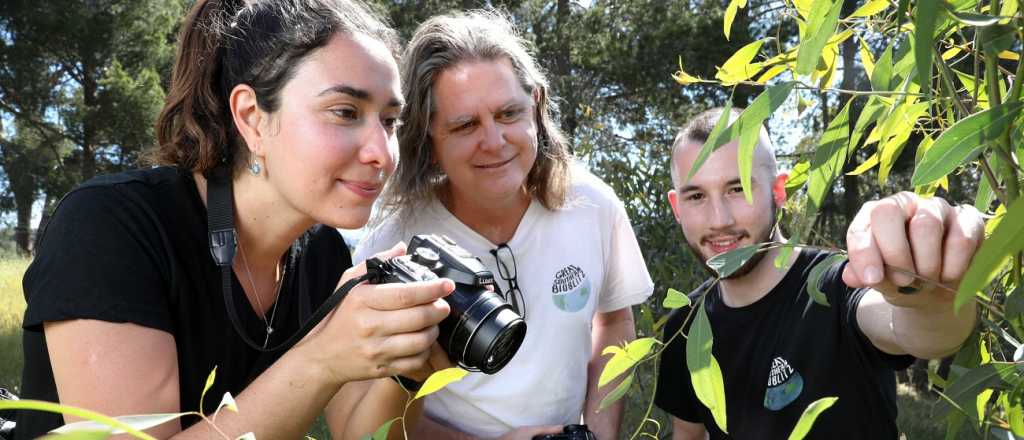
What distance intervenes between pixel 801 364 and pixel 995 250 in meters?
1.37

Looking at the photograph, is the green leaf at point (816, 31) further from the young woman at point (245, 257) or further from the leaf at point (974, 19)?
the young woman at point (245, 257)

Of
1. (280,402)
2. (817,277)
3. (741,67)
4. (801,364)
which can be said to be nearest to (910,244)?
(817,277)

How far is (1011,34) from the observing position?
0.56 m

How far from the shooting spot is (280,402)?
53.8 inches

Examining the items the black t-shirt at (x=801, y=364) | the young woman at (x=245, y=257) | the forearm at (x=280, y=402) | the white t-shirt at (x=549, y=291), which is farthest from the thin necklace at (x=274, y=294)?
the black t-shirt at (x=801, y=364)

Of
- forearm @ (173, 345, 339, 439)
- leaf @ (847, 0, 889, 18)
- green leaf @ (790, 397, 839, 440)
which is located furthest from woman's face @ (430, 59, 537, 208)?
green leaf @ (790, 397, 839, 440)

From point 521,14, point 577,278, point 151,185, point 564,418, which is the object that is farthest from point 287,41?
point 521,14

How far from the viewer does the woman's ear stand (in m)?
1.57

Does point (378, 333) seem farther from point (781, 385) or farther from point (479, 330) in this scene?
point (781, 385)

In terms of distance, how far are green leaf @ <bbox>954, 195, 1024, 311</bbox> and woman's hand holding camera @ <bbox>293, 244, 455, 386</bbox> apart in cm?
98

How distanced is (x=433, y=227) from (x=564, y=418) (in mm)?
585

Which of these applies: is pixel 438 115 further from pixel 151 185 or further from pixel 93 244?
pixel 93 244

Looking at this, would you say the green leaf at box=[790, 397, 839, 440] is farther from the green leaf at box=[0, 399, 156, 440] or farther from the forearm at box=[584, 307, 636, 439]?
the forearm at box=[584, 307, 636, 439]

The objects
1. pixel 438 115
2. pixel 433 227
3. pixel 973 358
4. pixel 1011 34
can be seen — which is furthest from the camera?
pixel 433 227
